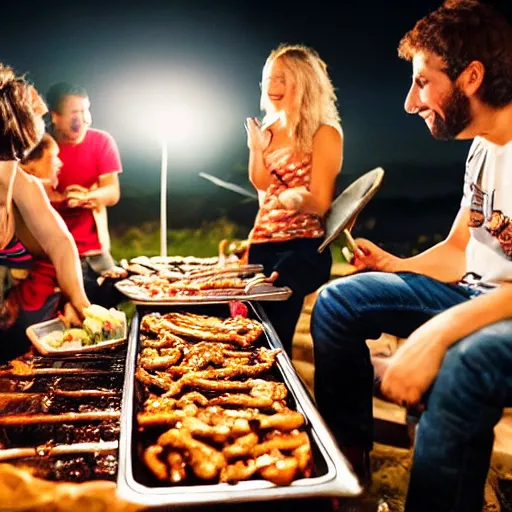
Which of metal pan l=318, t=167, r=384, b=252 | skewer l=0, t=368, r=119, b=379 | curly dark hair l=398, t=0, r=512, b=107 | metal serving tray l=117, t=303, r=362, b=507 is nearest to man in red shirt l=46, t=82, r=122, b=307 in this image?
skewer l=0, t=368, r=119, b=379

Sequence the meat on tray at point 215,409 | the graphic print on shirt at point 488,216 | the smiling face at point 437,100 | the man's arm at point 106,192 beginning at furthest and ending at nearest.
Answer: the man's arm at point 106,192 → the smiling face at point 437,100 → the graphic print on shirt at point 488,216 → the meat on tray at point 215,409

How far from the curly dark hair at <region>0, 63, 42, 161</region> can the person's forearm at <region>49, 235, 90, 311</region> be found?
59 cm

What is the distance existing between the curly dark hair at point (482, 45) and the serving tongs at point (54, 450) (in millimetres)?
2585

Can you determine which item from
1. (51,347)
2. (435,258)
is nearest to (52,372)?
(51,347)

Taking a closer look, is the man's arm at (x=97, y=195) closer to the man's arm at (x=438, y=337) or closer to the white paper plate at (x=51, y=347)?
the white paper plate at (x=51, y=347)

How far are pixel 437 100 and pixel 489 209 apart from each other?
67 centimetres

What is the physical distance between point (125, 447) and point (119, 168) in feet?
5.61

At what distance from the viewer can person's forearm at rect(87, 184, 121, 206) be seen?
337cm

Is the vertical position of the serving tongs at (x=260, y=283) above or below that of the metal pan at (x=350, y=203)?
below

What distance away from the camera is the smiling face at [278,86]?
325 cm

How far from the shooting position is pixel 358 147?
10.9 ft

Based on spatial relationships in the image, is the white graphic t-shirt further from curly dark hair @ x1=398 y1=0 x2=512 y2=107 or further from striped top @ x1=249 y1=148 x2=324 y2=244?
striped top @ x1=249 y1=148 x2=324 y2=244

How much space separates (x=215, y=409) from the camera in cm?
276

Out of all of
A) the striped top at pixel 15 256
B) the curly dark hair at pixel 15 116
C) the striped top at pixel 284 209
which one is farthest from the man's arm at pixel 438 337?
the curly dark hair at pixel 15 116
